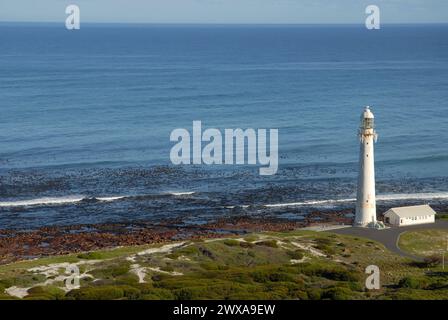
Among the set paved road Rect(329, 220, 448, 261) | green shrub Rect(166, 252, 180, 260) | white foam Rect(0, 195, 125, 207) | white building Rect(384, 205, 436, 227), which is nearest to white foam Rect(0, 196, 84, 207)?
white foam Rect(0, 195, 125, 207)

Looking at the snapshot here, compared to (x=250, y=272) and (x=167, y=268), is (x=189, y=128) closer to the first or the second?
(x=167, y=268)

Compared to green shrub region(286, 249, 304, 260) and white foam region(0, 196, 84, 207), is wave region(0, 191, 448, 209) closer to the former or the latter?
white foam region(0, 196, 84, 207)

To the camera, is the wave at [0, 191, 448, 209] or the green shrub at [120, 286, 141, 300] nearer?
the green shrub at [120, 286, 141, 300]

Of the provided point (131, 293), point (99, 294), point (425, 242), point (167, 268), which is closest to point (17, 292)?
point (99, 294)

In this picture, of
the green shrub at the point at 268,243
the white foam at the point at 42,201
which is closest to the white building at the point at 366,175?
the green shrub at the point at 268,243

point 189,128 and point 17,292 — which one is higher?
point 189,128
